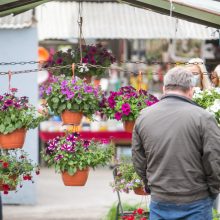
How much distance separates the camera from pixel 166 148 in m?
5.04

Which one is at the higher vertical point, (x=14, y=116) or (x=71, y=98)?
(x=71, y=98)

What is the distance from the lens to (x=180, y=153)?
499 cm

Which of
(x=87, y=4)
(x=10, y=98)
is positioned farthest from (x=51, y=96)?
(x=87, y=4)

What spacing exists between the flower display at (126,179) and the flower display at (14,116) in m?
0.93

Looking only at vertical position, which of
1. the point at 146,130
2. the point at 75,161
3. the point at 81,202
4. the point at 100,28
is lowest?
the point at 81,202

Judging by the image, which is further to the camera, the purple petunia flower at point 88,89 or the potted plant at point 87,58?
the potted plant at point 87,58

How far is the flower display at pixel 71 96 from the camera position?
6648 millimetres

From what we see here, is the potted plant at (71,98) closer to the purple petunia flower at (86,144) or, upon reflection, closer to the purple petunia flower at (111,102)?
the purple petunia flower at (111,102)

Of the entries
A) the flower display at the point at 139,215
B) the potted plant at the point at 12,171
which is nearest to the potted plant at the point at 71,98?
the potted plant at the point at 12,171

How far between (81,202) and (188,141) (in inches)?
241

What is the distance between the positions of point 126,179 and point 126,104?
2.54ft

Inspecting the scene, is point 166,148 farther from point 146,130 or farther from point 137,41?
point 137,41

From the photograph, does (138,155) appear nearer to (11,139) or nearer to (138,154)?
(138,154)

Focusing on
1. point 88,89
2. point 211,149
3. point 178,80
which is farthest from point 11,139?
point 211,149
